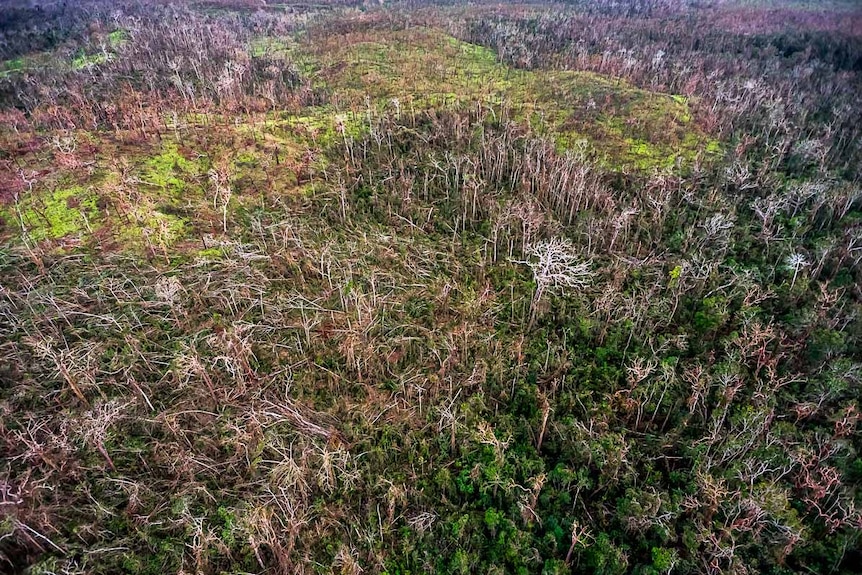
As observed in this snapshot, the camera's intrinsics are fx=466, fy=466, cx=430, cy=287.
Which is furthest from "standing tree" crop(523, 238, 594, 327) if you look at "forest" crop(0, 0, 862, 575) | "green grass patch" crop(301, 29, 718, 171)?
"green grass patch" crop(301, 29, 718, 171)

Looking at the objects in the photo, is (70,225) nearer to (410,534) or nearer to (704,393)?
(410,534)

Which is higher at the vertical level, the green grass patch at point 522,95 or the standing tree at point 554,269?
the green grass patch at point 522,95

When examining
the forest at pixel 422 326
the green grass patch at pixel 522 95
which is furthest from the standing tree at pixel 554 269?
the green grass patch at pixel 522 95

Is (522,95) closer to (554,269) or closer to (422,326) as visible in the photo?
(554,269)

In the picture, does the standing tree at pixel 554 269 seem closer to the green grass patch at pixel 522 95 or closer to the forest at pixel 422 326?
the forest at pixel 422 326

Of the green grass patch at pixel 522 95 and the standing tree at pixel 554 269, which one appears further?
the green grass patch at pixel 522 95

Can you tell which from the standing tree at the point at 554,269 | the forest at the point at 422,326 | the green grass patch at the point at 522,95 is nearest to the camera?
the forest at the point at 422,326

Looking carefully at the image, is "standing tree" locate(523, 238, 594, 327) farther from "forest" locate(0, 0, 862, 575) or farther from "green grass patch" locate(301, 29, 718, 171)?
"green grass patch" locate(301, 29, 718, 171)

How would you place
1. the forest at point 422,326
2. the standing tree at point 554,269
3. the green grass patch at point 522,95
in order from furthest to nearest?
the green grass patch at point 522,95
the standing tree at point 554,269
the forest at point 422,326
